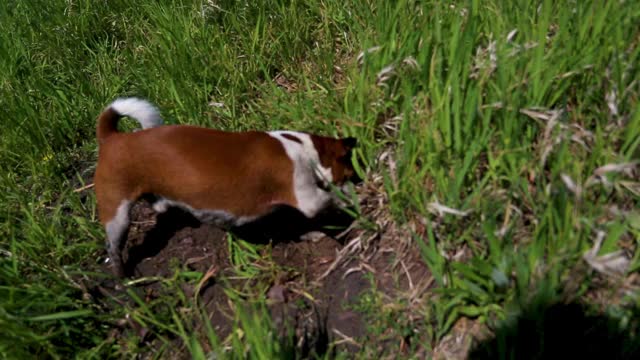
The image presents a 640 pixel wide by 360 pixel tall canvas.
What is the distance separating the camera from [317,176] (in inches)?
92.7

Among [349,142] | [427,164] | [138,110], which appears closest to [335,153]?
[349,142]

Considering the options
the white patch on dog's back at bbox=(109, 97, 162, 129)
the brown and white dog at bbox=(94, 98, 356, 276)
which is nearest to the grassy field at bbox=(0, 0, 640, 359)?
the brown and white dog at bbox=(94, 98, 356, 276)

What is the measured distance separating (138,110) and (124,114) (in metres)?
0.06

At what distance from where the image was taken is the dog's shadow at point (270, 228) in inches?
98.0

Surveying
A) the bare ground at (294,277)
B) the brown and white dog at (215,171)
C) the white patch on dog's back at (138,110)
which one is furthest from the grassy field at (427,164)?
the white patch on dog's back at (138,110)

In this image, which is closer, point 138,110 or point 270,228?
point 138,110

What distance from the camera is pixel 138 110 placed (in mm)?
2447

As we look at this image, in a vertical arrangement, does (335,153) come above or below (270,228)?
above

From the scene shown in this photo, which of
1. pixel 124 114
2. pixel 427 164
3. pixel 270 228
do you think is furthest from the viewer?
pixel 270 228

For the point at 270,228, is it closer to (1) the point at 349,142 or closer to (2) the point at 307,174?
(2) the point at 307,174

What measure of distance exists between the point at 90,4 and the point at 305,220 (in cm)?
265

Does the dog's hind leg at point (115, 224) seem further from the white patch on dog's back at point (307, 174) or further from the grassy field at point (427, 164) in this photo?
the white patch on dog's back at point (307, 174)

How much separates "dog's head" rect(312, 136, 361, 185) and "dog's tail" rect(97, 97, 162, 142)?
0.78m

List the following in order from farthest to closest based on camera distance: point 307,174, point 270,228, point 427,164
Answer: point 270,228
point 307,174
point 427,164
